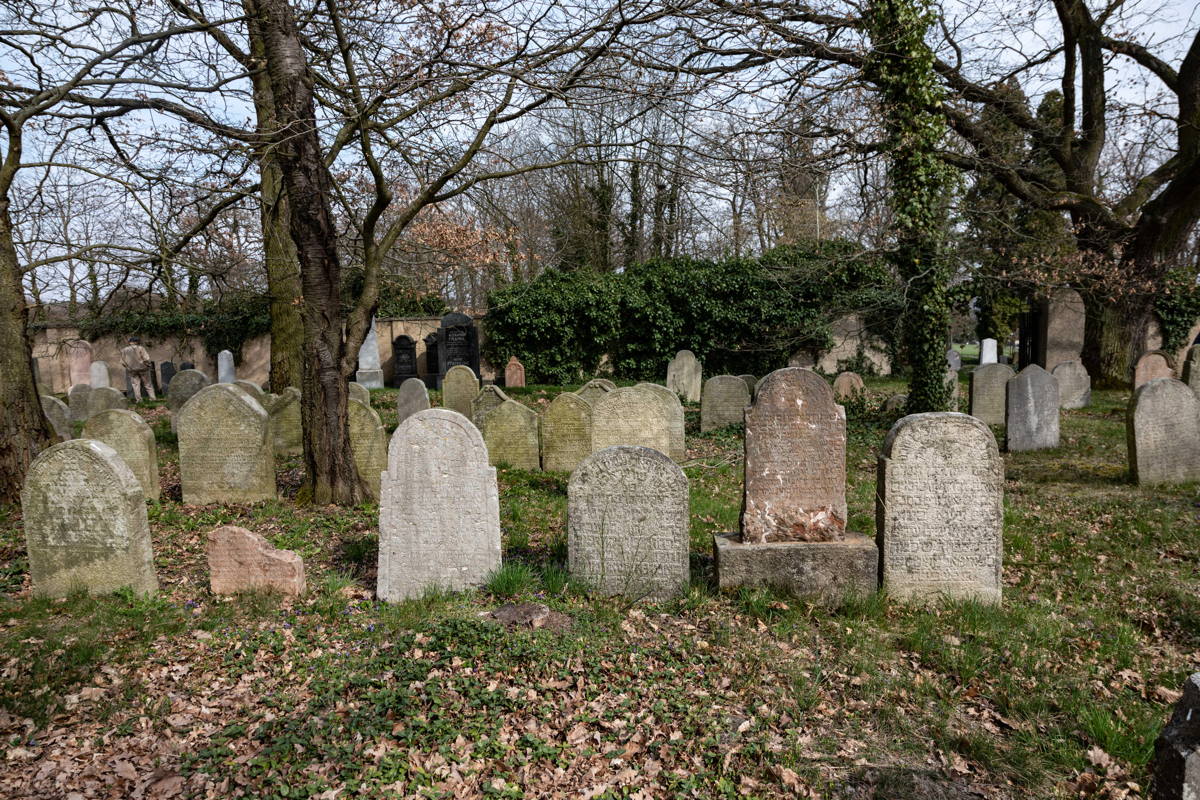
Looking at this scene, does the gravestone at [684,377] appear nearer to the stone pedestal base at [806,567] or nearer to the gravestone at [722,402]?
the gravestone at [722,402]

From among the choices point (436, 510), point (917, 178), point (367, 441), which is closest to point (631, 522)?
point (436, 510)

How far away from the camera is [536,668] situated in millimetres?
4066

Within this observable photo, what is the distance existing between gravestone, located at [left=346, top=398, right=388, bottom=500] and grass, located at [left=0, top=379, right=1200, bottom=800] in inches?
111

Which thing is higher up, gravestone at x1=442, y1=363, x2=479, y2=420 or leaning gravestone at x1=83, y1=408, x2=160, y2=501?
gravestone at x1=442, y1=363, x2=479, y2=420

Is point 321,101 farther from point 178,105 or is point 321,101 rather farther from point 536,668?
point 536,668

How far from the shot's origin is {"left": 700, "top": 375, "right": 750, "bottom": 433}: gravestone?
43.0 ft

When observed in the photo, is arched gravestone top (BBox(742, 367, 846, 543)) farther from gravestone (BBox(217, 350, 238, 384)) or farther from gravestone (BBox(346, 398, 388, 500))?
gravestone (BBox(217, 350, 238, 384))

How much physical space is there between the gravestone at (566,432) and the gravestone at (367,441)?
240 centimetres

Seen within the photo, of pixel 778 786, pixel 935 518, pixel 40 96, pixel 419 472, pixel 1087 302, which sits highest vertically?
pixel 40 96

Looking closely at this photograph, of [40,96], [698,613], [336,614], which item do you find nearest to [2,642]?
[336,614]

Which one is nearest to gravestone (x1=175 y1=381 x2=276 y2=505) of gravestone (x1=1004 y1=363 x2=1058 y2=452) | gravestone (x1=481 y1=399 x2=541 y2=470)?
gravestone (x1=481 y1=399 x2=541 y2=470)

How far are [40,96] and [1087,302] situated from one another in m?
20.0

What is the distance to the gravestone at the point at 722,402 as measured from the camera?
43.0 feet

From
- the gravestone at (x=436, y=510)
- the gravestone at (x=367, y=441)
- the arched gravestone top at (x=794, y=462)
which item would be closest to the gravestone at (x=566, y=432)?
the gravestone at (x=367, y=441)
